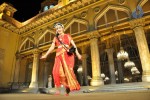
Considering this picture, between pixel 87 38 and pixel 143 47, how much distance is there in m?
4.42

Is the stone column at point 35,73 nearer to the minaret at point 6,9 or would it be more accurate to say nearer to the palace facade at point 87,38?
the palace facade at point 87,38

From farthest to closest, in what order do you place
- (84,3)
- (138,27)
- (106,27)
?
1. (84,3)
2. (106,27)
3. (138,27)

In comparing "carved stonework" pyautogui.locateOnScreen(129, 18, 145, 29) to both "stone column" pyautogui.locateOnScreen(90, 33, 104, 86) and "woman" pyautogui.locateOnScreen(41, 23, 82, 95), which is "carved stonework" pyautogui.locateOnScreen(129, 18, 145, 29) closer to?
"stone column" pyautogui.locateOnScreen(90, 33, 104, 86)

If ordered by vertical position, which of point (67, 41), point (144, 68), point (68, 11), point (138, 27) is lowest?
point (144, 68)

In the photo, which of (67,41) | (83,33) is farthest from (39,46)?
(67,41)

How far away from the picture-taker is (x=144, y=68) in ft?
23.6

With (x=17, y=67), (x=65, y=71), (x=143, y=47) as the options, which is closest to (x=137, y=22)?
(x=143, y=47)

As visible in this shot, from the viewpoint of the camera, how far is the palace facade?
A: 8.50 m

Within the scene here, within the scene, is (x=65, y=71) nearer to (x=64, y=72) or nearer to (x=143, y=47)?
(x=64, y=72)

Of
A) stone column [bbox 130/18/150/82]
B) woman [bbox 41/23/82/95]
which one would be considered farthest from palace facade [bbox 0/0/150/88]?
woman [bbox 41/23/82/95]

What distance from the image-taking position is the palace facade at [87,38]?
8500mm

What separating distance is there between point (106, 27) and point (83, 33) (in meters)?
1.77

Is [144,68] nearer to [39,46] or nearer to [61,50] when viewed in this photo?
[61,50]

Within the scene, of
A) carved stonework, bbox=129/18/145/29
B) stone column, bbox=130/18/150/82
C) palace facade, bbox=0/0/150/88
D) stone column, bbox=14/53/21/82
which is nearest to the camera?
stone column, bbox=130/18/150/82
